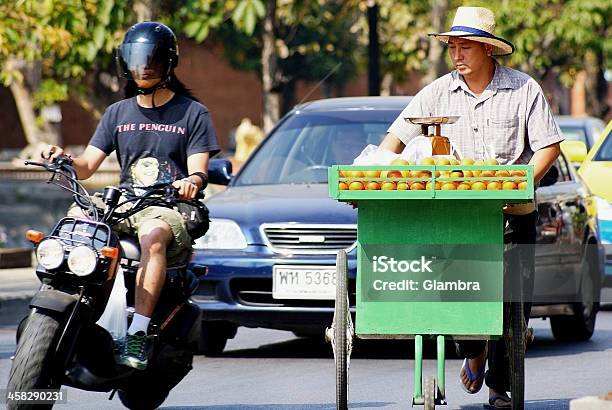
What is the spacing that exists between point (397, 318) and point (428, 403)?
38 centimetres

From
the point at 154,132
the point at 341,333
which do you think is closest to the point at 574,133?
the point at 154,132

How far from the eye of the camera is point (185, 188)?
6.80 meters

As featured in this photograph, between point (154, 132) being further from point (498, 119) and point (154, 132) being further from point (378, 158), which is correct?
point (498, 119)

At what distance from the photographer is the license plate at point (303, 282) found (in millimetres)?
9648

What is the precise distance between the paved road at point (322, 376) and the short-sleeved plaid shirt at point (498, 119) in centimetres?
151

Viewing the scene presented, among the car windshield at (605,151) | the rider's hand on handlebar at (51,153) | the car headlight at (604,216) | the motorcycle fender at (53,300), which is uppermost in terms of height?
the rider's hand on handlebar at (51,153)

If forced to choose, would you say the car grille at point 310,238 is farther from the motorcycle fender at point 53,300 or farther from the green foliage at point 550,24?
the green foliage at point 550,24

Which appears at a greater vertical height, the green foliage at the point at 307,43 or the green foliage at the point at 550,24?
the green foliage at the point at 550,24

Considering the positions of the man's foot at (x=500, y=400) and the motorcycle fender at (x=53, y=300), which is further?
the man's foot at (x=500, y=400)

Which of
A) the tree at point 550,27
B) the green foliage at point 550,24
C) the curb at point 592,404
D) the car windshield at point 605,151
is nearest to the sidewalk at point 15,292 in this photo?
the car windshield at point 605,151

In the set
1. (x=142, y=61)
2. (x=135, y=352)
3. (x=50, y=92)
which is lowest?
(x=50, y=92)

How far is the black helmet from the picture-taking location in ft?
23.9

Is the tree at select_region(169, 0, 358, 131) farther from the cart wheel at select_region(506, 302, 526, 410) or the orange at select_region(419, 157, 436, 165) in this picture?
the orange at select_region(419, 157, 436, 165)

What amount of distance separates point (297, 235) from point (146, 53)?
110 inches
